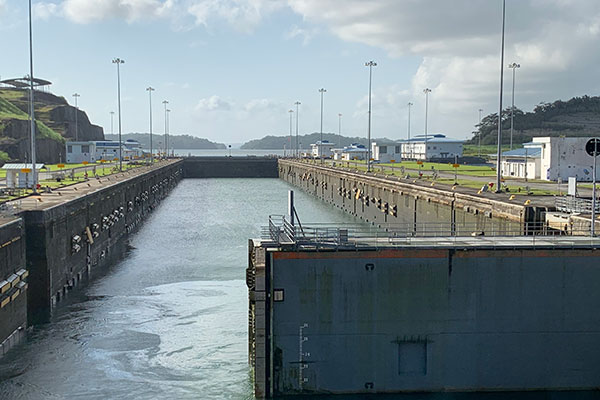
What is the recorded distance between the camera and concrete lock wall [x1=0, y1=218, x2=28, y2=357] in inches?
1069

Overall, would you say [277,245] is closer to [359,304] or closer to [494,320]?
[359,304]

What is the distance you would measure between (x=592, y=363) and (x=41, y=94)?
6507 inches

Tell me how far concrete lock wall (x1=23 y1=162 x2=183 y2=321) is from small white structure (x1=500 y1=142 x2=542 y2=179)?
3706 cm

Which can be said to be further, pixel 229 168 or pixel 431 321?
pixel 229 168

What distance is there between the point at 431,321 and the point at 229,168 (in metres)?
133

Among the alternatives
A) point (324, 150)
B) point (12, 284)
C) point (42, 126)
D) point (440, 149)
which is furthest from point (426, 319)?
point (324, 150)

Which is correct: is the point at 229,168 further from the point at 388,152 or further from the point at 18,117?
the point at 18,117

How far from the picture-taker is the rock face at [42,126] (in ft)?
348

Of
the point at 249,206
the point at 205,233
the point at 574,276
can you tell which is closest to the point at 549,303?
the point at 574,276

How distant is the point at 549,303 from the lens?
2438 centimetres

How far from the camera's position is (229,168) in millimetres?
154875

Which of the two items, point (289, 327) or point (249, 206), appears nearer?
point (289, 327)

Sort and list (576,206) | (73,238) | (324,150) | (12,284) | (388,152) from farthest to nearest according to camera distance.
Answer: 1. (324,150)
2. (388,152)
3. (73,238)
4. (576,206)
5. (12,284)

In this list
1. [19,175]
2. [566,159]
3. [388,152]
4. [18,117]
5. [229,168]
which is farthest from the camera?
[229,168]
